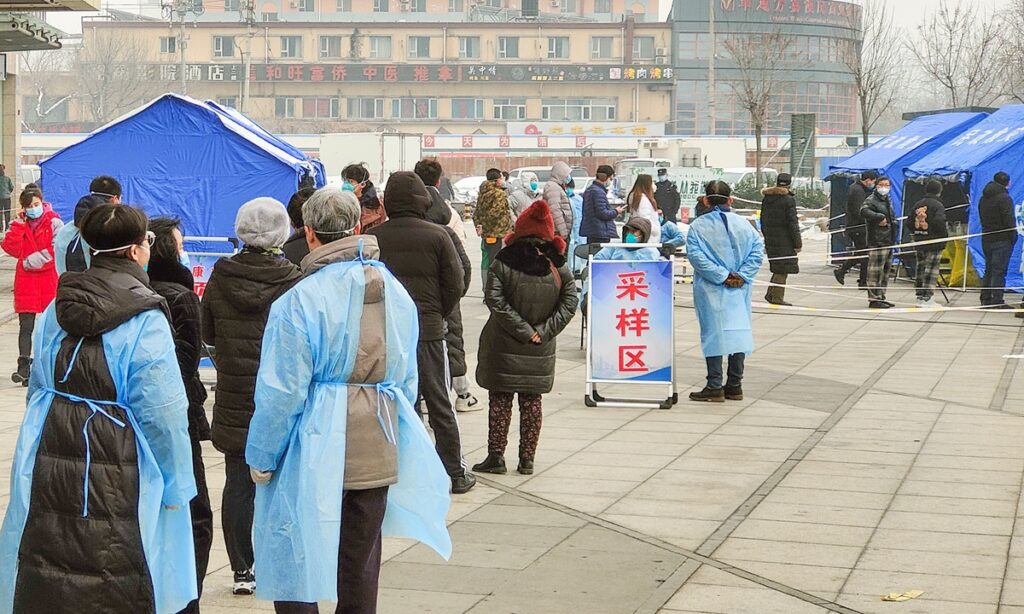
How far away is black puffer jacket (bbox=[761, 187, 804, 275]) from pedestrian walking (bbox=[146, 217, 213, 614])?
1457cm

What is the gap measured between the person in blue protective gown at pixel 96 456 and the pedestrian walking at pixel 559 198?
40.9 feet

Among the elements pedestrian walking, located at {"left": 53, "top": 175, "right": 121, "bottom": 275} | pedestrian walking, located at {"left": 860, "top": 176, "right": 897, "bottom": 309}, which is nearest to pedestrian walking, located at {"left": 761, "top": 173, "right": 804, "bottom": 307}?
pedestrian walking, located at {"left": 860, "top": 176, "right": 897, "bottom": 309}

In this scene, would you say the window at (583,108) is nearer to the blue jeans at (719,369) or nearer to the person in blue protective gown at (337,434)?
the blue jeans at (719,369)

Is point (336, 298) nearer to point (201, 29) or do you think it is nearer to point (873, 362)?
point (873, 362)

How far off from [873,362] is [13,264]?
18166 millimetres

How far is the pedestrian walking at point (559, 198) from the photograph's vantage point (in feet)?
55.9

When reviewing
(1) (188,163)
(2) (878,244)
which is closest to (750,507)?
(1) (188,163)

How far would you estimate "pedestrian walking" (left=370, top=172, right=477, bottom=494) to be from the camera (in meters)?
7.99

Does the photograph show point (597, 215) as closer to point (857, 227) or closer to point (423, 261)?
point (857, 227)

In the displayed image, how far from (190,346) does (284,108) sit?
87.2 m

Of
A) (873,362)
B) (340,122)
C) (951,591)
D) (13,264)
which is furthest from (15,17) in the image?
(340,122)

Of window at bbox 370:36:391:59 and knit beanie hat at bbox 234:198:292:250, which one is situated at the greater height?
window at bbox 370:36:391:59

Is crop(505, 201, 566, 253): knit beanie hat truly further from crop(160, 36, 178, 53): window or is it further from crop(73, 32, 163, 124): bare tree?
crop(73, 32, 163, 124): bare tree

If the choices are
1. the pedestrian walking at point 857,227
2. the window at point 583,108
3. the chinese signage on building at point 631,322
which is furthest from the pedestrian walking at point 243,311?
the window at point 583,108
